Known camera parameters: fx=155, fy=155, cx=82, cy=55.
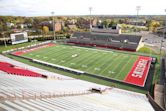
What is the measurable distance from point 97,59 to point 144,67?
8625mm

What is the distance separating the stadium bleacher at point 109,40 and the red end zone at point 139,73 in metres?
9.69

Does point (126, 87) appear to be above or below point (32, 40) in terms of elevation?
below

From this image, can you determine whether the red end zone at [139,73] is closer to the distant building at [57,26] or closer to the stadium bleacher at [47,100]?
the stadium bleacher at [47,100]

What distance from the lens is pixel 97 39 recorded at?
143ft

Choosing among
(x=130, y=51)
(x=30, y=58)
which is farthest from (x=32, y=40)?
(x=130, y=51)

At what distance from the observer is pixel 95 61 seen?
94.5 feet

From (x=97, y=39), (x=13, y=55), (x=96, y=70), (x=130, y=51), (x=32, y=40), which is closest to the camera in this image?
(x=96, y=70)

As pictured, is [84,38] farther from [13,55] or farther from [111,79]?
[111,79]

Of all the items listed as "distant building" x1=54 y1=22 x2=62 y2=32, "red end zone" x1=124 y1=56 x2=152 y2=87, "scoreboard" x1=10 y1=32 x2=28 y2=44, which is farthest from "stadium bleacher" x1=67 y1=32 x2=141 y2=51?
"distant building" x1=54 y1=22 x2=62 y2=32

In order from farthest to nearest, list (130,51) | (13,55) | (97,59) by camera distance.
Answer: (130,51), (13,55), (97,59)

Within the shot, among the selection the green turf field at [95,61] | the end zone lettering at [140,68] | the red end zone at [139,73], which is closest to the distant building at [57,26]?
the green turf field at [95,61]

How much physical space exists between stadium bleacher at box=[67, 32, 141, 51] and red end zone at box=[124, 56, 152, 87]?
381 inches

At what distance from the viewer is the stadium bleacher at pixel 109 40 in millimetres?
38531

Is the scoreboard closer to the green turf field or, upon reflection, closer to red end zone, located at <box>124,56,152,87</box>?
the green turf field
